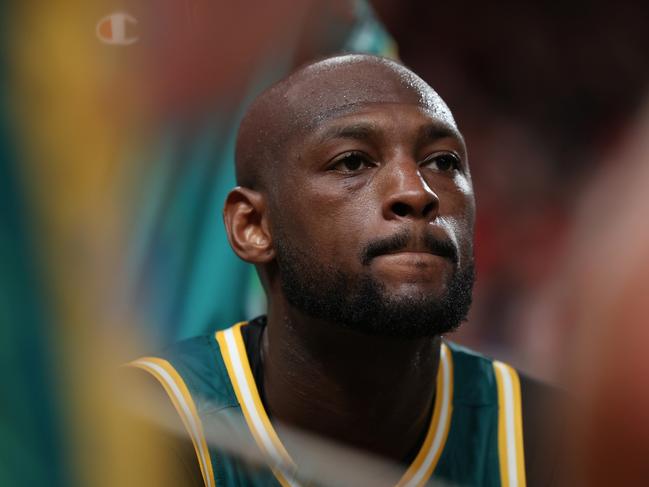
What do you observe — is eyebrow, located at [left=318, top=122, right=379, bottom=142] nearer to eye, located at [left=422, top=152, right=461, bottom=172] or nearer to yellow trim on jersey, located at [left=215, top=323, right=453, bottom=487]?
eye, located at [left=422, top=152, right=461, bottom=172]

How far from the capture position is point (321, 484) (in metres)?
1.15

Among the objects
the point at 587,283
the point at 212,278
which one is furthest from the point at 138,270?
the point at 587,283

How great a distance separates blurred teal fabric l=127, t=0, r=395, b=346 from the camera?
1.27m

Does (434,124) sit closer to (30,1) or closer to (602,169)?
(30,1)

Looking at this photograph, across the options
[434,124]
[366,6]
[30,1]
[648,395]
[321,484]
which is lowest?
[321,484]

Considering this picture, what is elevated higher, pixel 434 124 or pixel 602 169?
pixel 602 169

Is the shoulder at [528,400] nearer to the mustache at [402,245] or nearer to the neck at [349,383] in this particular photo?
the neck at [349,383]

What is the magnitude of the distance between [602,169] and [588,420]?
75 cm

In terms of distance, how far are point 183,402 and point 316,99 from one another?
470 mm

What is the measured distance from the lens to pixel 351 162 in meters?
1.07

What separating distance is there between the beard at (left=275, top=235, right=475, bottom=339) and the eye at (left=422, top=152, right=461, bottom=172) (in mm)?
133

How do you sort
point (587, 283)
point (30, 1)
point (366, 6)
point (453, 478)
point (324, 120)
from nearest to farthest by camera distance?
point (30, 1), point (324, 120), point (453, 478), point (366, 6), point (587, 283)

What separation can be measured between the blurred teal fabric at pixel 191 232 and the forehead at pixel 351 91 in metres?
0.27

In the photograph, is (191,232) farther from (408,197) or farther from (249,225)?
(408,197)
